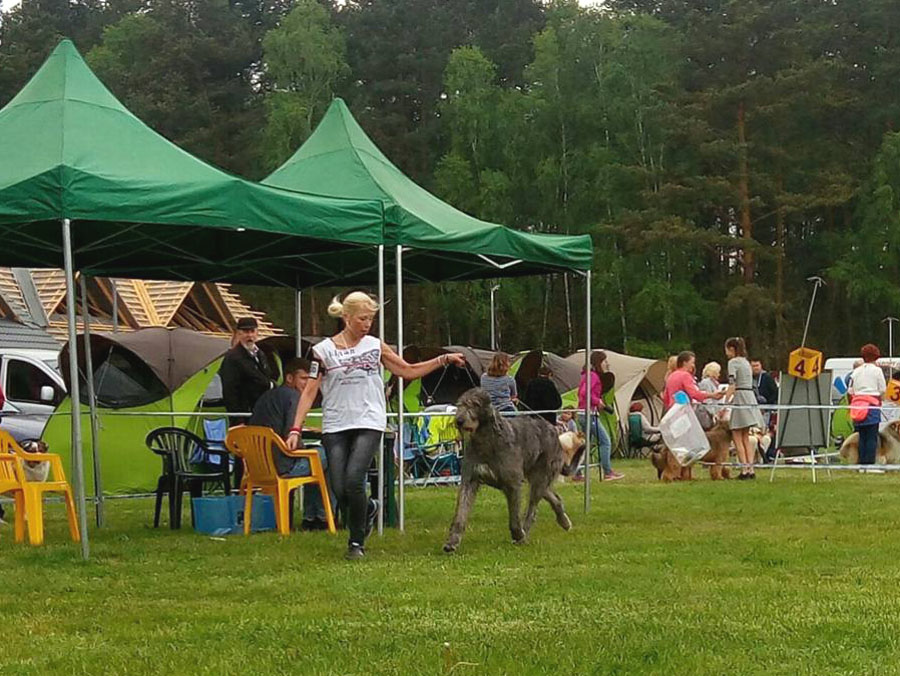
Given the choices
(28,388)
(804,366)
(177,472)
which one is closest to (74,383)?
(177,472)

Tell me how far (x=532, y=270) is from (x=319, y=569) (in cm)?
443

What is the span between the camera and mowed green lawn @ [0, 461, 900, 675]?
5277mm

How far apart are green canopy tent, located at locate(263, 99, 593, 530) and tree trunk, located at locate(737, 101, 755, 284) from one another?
2675 centimetres

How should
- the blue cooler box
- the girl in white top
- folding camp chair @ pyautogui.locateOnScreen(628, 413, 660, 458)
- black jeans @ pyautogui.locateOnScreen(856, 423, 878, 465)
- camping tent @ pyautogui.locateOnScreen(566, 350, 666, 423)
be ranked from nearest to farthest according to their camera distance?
1. the girl in white top
2. the blue cooler box
3. black jeans @ pyautogui.locateOnScreen(856, 423, 878, 465)
4. folding camp chair @ pyautogui.locateOnScreen(628, 413, 660, 458)
5. camping tent @ pyautogui.locateOnScreen(566, 350, 666, 423)

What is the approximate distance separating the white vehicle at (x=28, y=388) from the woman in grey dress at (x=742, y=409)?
7.59 metres

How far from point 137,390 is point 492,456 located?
22.2ft

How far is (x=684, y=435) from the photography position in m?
14.8

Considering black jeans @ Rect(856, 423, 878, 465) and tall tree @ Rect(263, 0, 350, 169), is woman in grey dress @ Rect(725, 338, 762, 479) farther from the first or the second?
tall tree @ Rect(263, 0, 350, 169)

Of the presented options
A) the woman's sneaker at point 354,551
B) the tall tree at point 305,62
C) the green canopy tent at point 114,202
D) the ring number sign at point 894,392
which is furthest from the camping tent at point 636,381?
the tall tree at point 305,62

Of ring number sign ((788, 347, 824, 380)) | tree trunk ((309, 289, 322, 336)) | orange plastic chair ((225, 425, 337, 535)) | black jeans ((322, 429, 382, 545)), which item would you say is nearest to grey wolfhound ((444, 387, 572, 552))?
black jeans ((322, 429, 382, 545))

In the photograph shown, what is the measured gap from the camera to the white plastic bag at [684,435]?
580 inches

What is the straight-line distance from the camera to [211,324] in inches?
1061

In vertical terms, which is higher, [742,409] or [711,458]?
[742,409]

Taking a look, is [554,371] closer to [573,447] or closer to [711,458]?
[573,447]
